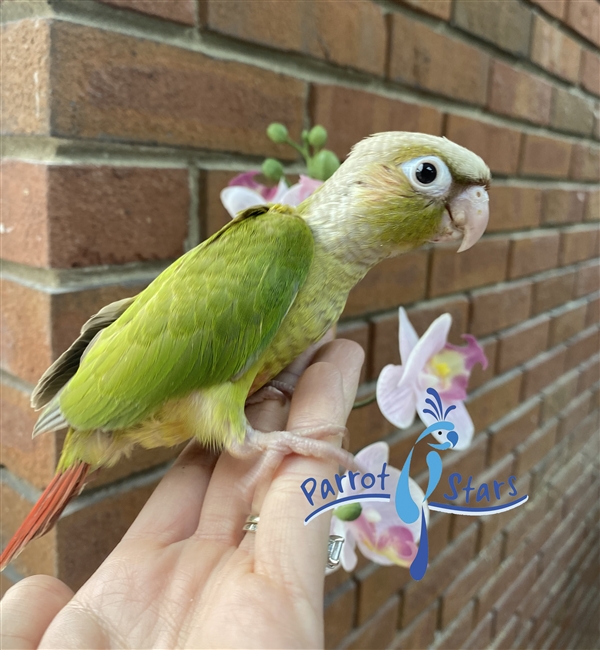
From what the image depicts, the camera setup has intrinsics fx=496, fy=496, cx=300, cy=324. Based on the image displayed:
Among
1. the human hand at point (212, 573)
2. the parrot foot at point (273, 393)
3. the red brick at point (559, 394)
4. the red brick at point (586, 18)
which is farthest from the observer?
the red brick at point (559, 394)

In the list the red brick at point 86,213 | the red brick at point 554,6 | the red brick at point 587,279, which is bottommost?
the red brick at point 587,279

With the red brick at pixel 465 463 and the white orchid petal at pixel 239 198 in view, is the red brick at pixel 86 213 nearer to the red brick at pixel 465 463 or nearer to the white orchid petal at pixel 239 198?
the white orchid petal at pixel 239 198

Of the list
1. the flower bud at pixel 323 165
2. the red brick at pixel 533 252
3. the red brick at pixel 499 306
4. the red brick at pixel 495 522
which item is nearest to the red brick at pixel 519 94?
the red brick at pixel 533 252

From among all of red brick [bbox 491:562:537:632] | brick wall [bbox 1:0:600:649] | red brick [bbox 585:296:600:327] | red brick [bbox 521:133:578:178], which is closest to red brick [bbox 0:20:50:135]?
brick wall [bbox 1:0:600:649]

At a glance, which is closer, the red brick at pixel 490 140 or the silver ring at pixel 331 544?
the silver ring at pixel 331 544

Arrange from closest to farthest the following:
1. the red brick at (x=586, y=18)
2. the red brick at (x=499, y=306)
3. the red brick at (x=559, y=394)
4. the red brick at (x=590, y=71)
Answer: the red brick at (x=499, y=306), the red brick at (x=586, y=18), the red brick at (x=590, y=71), the red brick at (x=559, y=394)

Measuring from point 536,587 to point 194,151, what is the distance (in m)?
1.47

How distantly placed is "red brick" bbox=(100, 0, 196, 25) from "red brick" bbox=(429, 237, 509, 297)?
20.2 inches

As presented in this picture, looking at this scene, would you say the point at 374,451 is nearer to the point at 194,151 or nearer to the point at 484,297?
the point at 194,151

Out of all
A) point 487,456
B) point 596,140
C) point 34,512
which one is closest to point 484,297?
point 487,456

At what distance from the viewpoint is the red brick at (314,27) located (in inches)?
21.1

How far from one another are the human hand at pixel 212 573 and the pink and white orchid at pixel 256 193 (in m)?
0.17

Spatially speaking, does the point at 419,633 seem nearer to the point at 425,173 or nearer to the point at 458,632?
the point at 458,632

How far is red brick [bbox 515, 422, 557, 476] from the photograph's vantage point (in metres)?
1.19
